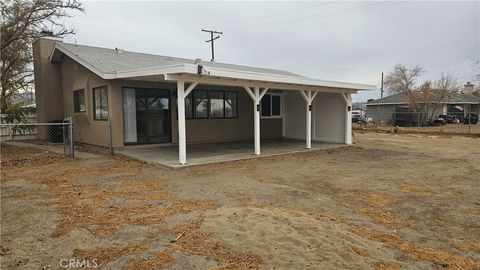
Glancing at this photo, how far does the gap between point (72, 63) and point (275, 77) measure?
8.39 metres

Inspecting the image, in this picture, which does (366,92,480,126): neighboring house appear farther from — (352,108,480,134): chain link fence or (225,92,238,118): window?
(225,92,238,118): window

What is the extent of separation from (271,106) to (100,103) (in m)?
7.75

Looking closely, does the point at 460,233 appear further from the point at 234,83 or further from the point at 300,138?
the point at 300,138

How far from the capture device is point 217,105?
46.1ft

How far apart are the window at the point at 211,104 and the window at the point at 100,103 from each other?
2.90 meters

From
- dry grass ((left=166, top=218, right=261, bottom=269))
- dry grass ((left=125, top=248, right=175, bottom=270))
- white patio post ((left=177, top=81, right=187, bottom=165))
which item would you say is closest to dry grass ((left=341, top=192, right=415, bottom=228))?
dry grass ((left=166, top=218, right=261, bottom=269))

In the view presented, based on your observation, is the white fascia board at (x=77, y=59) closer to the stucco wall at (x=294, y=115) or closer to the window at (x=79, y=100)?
the window at (x=79, y=100)

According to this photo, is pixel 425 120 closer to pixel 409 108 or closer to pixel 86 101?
pixel 409 108

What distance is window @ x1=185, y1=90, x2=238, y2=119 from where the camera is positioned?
43.3 feet

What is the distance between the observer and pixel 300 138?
16.2m

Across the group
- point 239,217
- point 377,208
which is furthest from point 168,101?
point 377,208

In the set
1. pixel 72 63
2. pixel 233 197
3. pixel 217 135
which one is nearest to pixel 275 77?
pixel 217 135

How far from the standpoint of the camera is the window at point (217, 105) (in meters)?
13.8

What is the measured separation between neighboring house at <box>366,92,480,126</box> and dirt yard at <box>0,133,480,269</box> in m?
23.5
